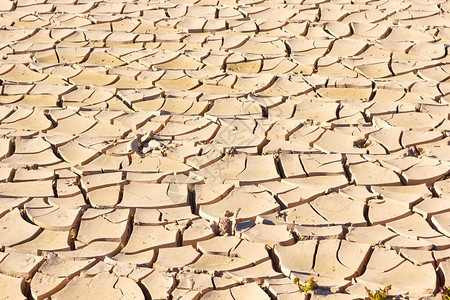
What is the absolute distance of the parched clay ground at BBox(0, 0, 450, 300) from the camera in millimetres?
2930

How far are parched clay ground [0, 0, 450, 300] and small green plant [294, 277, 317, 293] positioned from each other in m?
0.04

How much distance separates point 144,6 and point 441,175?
133 inches

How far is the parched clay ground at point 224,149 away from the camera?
293 cm

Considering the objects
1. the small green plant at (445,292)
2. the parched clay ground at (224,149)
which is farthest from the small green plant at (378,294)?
the small green plant at (445,292)

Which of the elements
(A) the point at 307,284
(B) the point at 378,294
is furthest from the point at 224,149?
(B) the point at 378,294

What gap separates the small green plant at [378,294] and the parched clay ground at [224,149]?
46 millimetres

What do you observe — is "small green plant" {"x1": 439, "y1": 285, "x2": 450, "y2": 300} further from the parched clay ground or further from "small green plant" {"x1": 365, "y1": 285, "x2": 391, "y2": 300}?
"small green plant" {"x1": 365, "y1": 285, "x2": 391, "y2": 300}

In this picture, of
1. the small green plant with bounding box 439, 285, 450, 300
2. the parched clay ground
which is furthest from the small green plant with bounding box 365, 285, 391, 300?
the small green plant with bounding box 439, 285, 450, 300

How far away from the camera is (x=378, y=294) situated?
8.71 feet

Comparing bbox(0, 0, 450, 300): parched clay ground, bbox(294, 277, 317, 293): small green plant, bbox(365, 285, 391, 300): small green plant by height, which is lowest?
bbox(0, 0, 450, 300): parched clay ground

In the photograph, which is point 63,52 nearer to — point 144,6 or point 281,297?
point 144,6

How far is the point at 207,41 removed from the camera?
539cm

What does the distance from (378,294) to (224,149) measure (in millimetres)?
1473

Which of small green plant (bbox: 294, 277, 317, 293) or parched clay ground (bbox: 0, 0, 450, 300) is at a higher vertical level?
small green plant (bbox: 294, 277, 317, 293)
